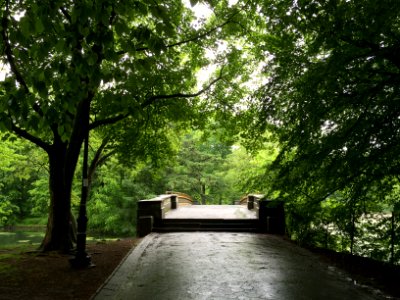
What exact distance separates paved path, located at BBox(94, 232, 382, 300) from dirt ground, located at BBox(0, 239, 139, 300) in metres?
0.43

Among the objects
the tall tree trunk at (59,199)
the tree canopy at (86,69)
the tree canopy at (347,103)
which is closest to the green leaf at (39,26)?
the tree canopy at (86,69)

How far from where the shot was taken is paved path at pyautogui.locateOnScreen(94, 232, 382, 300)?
7281 mm

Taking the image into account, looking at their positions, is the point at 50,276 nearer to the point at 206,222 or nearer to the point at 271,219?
the point at 206,222

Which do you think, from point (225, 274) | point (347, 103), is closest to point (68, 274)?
point (225, 274)

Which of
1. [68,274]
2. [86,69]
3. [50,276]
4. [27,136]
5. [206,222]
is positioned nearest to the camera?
[86,69]

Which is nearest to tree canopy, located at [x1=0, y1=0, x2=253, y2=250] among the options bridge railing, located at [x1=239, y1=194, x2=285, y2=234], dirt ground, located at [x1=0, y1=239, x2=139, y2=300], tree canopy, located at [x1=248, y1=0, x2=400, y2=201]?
dirt ground, located at [x1=0, y1=239, x2=139, y2=300]

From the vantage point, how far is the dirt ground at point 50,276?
752cm

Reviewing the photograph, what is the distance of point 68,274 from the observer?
357 inches

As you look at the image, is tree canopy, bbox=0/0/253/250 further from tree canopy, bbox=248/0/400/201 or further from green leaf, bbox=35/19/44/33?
tree canopy, bbox=248/0/400/201

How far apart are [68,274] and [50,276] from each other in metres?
0.40

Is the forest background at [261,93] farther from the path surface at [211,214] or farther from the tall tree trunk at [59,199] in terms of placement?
the path surface at [211,214]

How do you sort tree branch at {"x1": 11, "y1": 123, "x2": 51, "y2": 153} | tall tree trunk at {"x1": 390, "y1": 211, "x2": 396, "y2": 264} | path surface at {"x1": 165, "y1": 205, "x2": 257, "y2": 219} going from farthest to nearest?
path surface at {"x1": 165, "y1": 205, "x2": 257, "y2": 219} → tree branch at {"x1": 11, "y1": 123, "x2": 51, "y2": 153} → tall tree trunk at {"x1": 390, "y1": 211, "x2": 396, "y2": 264}

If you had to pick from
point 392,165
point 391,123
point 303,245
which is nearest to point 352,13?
point 391,123

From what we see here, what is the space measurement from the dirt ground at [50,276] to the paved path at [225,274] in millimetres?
435
